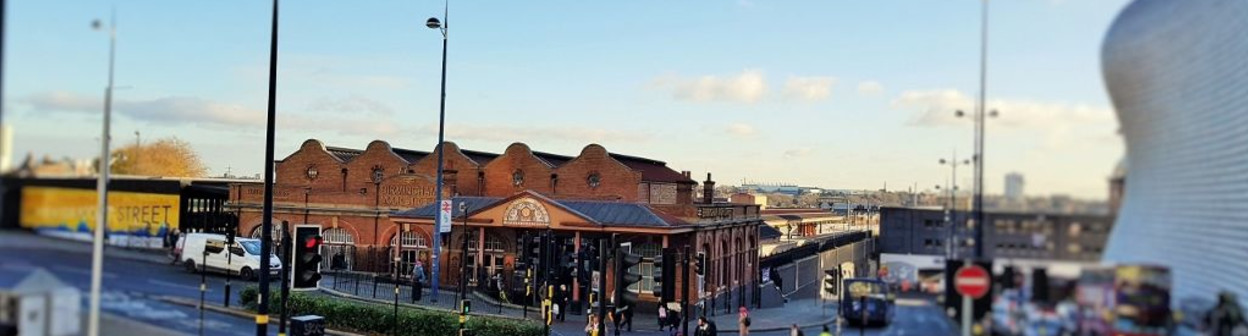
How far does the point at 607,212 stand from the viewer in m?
36.9

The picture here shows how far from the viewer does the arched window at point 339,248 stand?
43.1 m

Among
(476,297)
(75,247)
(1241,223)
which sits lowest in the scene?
(476,297)

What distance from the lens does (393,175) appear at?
46.2m

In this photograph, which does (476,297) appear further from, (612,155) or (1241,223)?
(1241,223)

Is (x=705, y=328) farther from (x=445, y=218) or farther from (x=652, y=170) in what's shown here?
(x=652, y=170)

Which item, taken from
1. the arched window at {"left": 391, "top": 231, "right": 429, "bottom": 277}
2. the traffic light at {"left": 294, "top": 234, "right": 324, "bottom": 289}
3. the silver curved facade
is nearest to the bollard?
the traffic light at {"left": 294, "top": 234, "right": 324, "bottom": 289}

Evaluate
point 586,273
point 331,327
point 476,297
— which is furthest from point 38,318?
point 476,297

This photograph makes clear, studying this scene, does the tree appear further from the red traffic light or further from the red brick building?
the red brick building

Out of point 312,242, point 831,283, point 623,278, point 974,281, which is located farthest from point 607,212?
point 974,281

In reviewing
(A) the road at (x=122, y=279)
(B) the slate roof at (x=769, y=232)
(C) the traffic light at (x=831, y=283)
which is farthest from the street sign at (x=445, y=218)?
(C) the traffic light at (x=831, y=283)

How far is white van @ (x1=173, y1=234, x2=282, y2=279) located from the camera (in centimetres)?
1778

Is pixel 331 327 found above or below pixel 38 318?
below

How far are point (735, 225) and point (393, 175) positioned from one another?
721 inches

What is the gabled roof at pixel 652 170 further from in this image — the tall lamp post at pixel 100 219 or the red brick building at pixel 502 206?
the tall lamp post at pixel 100 219
